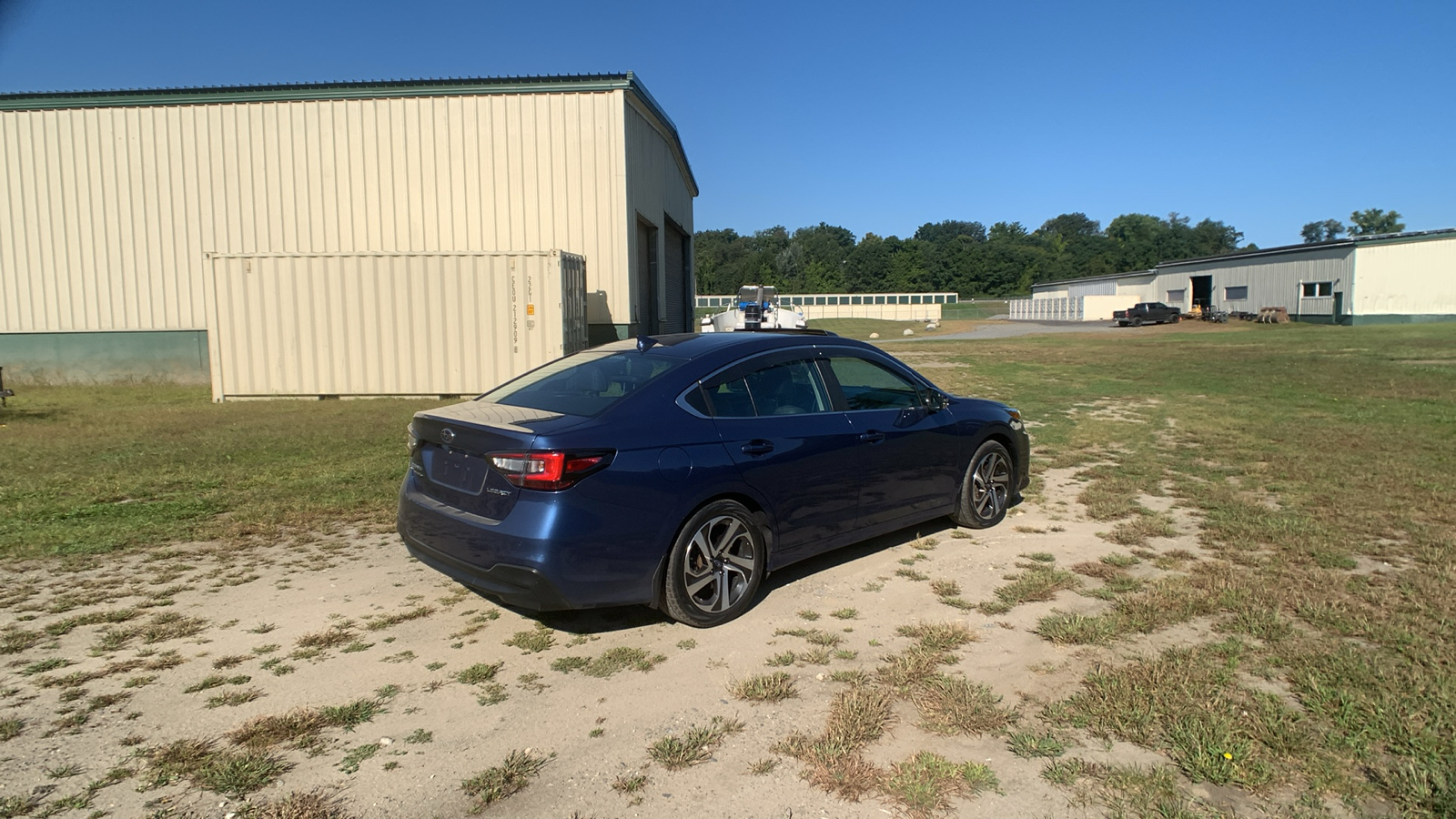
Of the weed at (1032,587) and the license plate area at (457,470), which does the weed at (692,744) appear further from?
the weed at (1032,587)

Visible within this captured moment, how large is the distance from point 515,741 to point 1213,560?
14.5 feet

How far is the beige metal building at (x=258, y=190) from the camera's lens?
18.1 m

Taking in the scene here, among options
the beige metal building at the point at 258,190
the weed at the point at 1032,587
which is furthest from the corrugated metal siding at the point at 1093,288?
the weed at the point at 1032,587

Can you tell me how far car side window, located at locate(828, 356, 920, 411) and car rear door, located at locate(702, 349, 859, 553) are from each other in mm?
205

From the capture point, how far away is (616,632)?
4.53m

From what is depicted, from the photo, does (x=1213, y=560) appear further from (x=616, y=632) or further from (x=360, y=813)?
(x=360, y=813)

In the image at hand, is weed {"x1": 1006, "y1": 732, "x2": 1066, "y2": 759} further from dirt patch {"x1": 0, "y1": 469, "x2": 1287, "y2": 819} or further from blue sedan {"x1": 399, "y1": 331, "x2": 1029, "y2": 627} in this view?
blue sedan {"x1": 399, "y1": 331, "x2": 1029, "y2": 627}

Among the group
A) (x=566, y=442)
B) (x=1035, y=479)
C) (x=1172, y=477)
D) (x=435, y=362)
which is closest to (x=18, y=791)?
(x=566, y=442)

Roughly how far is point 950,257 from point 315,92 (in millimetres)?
115330

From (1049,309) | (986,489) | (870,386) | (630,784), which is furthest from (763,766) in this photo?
(1049,309)

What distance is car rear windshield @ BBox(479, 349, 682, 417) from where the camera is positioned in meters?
4.60

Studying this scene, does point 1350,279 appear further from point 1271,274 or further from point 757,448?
point 757,448

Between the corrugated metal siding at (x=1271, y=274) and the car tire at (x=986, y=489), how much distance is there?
51.1m

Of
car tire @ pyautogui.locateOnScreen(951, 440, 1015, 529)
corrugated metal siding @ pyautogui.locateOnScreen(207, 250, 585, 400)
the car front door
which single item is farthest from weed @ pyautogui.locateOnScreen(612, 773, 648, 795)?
corrugated metal siding @ pyautogui.locateOnScreen(207, 250, 585, 400)
